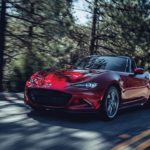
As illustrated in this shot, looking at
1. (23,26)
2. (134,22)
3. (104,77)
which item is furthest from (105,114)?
(134,22)

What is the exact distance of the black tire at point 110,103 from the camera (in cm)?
916

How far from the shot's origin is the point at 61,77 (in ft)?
29.6

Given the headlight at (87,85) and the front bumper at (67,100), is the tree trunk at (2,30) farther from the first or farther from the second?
the headlight at (87,85)

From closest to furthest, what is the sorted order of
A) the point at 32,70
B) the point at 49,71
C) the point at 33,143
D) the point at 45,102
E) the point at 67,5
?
1. the point at 33,143
2. the point at 45,102
3. the point at 49,71
4. the point at 32,70
5. the point at 67,5

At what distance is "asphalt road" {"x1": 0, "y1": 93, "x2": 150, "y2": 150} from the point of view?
6699 millimetres

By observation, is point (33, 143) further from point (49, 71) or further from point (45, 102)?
point (49, 71)

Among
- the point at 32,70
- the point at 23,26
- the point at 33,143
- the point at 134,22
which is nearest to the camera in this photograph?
the point at 33,143

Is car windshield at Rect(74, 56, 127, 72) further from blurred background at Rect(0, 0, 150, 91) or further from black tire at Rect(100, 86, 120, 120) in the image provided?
blurred background at Rect(0, 0, 150, 91)

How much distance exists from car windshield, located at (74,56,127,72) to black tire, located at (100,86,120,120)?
86 centimetres

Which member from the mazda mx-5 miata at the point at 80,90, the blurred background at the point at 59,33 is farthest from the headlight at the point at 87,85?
the blurred background at the point at 59,33

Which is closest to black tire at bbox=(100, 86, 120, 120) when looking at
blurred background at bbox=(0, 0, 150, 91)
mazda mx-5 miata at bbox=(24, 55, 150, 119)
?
mazda mx-5 miata at bbox=(24, 55, 150, 119)

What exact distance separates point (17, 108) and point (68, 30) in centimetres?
922

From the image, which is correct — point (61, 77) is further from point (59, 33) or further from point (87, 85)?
point (59, 33)

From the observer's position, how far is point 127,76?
10.3 metres
